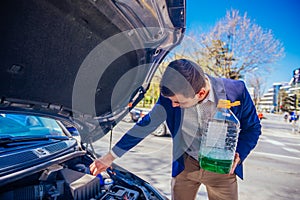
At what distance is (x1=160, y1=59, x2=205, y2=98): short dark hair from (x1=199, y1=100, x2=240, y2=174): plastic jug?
0.86 feet

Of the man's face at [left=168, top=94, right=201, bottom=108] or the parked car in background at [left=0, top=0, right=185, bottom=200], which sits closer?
the parked car in background at [left=0, top=0, right=185, bottom=200]

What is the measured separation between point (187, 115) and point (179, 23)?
712 millimetres

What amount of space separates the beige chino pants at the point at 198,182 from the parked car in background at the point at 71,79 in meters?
0.33

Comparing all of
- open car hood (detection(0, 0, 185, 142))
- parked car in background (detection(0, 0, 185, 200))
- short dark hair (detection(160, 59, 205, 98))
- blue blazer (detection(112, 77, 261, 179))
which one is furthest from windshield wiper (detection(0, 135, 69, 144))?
short dark hair (detection(160, 59, 205, 98))

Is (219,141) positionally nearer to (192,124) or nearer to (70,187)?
(192,124)

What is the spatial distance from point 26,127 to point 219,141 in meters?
1.68

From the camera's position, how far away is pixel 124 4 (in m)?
1.15

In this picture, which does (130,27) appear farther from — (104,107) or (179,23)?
(104,107)

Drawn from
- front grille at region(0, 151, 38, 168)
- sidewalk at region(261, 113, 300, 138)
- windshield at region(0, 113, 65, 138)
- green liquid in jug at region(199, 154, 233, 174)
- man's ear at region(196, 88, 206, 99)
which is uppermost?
man's ear at region(196, 88, 206, 99)

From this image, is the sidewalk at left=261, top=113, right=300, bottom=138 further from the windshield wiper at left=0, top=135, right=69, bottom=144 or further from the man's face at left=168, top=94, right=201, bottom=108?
the windshield wiper at left=0, top=135, right=69, bottom=144

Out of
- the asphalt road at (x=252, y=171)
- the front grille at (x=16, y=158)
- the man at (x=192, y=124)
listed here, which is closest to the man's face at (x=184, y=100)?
the man at (x=192, y=124)

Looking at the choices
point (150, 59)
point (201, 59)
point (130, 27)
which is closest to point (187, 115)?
point (150, 59)

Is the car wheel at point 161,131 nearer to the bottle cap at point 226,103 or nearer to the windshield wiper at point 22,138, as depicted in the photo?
the windshield wiper at point 22,138

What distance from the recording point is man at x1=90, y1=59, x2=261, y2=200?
142 cm
